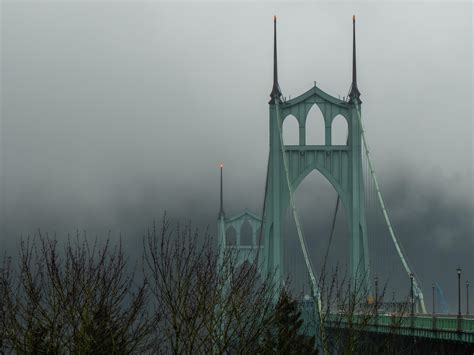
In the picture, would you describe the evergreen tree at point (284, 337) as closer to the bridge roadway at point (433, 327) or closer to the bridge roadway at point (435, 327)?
the bridge roadway at point (433, 327)

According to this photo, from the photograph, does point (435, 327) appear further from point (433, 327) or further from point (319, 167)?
point (319, 167)

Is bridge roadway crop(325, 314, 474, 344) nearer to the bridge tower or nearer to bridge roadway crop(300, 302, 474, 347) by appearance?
bridge roadway crop(300, 302, 474, 347)

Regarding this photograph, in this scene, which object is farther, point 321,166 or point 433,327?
point 321,166

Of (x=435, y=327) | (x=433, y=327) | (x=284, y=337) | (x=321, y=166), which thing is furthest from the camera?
(x=321, y=166)

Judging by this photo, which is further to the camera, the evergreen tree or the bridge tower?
the bridge tower

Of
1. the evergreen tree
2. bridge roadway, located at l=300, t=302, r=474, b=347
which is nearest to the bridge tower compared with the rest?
the evergreen tree

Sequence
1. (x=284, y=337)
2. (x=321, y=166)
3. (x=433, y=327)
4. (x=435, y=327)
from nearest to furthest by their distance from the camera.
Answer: (x=435, y=327) → (x=433, y=327) → (x=284, y=337) → (x=321, y=166)

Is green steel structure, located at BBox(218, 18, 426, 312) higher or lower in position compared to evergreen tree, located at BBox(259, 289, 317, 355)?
higher

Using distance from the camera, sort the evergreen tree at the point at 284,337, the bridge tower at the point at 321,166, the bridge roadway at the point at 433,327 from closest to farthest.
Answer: the evergreen tree at the point at 284,337 < the bridge roadway at the point at 433,327 < the bridge tower at the point at 321,166

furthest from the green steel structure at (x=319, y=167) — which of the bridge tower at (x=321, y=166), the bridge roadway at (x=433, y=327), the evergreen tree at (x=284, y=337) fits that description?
the bridge roadway at (x=433, y=327)

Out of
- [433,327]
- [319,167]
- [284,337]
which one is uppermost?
[319,167]

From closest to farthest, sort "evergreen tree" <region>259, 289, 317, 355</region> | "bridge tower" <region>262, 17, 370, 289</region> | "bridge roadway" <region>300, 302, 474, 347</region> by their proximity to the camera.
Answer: "evergreen tree" <region>259, 289, 317, 355</region> → "bridge roadway" <region>300, 302, 474, 347</region> → "bridge tower" <region>262, 17, 370, 289</region>

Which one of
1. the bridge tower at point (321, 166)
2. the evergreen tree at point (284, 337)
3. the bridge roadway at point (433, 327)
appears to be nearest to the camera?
the evergreen tree at point (284, 337)

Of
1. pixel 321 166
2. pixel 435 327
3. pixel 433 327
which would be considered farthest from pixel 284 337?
pixel 321 166
